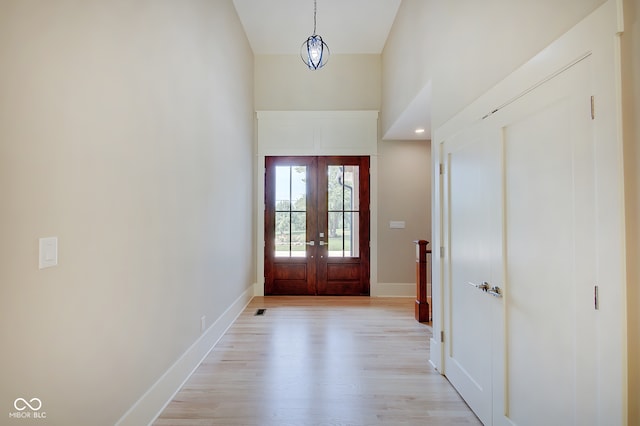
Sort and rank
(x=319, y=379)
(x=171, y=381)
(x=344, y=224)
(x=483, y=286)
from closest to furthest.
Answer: (x=483, y=286) → (x=171, y=381) → (x=319, y=379) → (x=344, y=224)

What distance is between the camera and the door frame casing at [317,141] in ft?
16.8

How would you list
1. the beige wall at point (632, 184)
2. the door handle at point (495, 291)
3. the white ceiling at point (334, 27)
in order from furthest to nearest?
the white ceiling at point (334, 27)
the door handle at point (495, 291)
the beige wall at point (632, 184)

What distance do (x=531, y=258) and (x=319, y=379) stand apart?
182 centimetres

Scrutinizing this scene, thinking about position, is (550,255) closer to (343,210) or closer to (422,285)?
(422,285)

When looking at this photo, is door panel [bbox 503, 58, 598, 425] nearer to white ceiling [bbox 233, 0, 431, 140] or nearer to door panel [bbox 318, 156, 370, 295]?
white ceiling [bbox 233, 0, 431, 140]

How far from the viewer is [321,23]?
4.23 meters

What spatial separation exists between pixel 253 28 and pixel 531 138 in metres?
4.21

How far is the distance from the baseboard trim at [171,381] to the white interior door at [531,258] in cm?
211

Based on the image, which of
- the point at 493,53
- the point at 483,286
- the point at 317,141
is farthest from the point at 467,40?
the point at 317,141

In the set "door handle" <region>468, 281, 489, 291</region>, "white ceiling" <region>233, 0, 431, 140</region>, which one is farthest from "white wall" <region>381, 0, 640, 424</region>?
"door handle" <region>468, 281, 489, 291</region>

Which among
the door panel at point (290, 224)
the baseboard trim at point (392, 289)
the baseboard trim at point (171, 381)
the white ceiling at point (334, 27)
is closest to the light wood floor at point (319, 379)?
the baseboard trim at point (171, 381)

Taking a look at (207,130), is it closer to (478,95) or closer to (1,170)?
(1,170)

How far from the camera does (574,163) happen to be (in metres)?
1.22

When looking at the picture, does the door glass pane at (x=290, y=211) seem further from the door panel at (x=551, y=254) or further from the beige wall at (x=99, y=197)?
the door panel at (x=551, y=254)
